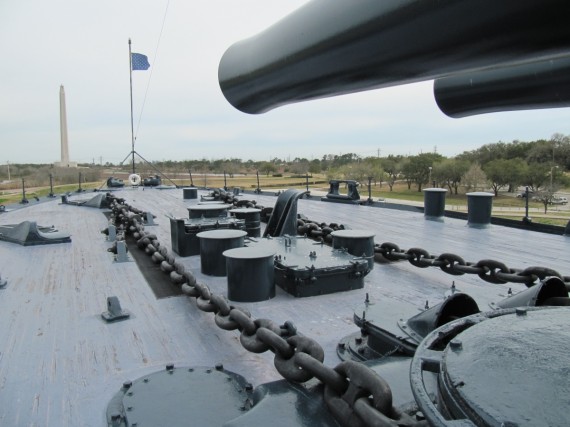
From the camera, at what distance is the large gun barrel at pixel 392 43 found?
0.60 meters

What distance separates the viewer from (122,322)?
3113 mm

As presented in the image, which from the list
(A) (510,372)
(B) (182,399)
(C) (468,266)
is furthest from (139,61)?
(A) (510,372)

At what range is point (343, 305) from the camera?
331 cm

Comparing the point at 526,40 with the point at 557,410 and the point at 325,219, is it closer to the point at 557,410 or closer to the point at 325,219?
the point at 557,410

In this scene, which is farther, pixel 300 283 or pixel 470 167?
pixel 470 167

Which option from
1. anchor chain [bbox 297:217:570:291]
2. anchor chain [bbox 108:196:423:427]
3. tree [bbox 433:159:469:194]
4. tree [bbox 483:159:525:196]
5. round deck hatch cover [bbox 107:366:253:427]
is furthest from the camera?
tree [bbox 433:159:469:194]

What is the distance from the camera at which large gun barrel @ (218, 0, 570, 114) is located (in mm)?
598

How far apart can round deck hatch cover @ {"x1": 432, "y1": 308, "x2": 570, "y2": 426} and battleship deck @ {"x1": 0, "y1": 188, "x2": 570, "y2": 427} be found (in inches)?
39.7

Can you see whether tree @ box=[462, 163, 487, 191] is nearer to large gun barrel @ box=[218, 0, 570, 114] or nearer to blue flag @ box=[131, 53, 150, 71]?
blue flag @ box=[131, 53, 150, 71]

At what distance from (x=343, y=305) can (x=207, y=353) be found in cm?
112

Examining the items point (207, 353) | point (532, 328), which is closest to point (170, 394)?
point (207, 353)

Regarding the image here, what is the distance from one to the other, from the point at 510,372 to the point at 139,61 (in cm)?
1974

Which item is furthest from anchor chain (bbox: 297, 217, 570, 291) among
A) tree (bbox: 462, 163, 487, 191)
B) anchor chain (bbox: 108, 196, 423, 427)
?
tree (bbox: 462, 163, 487, 191)

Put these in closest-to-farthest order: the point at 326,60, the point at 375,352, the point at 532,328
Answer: the point at 326,60 → the point at 532,328 → the point at 375,352
